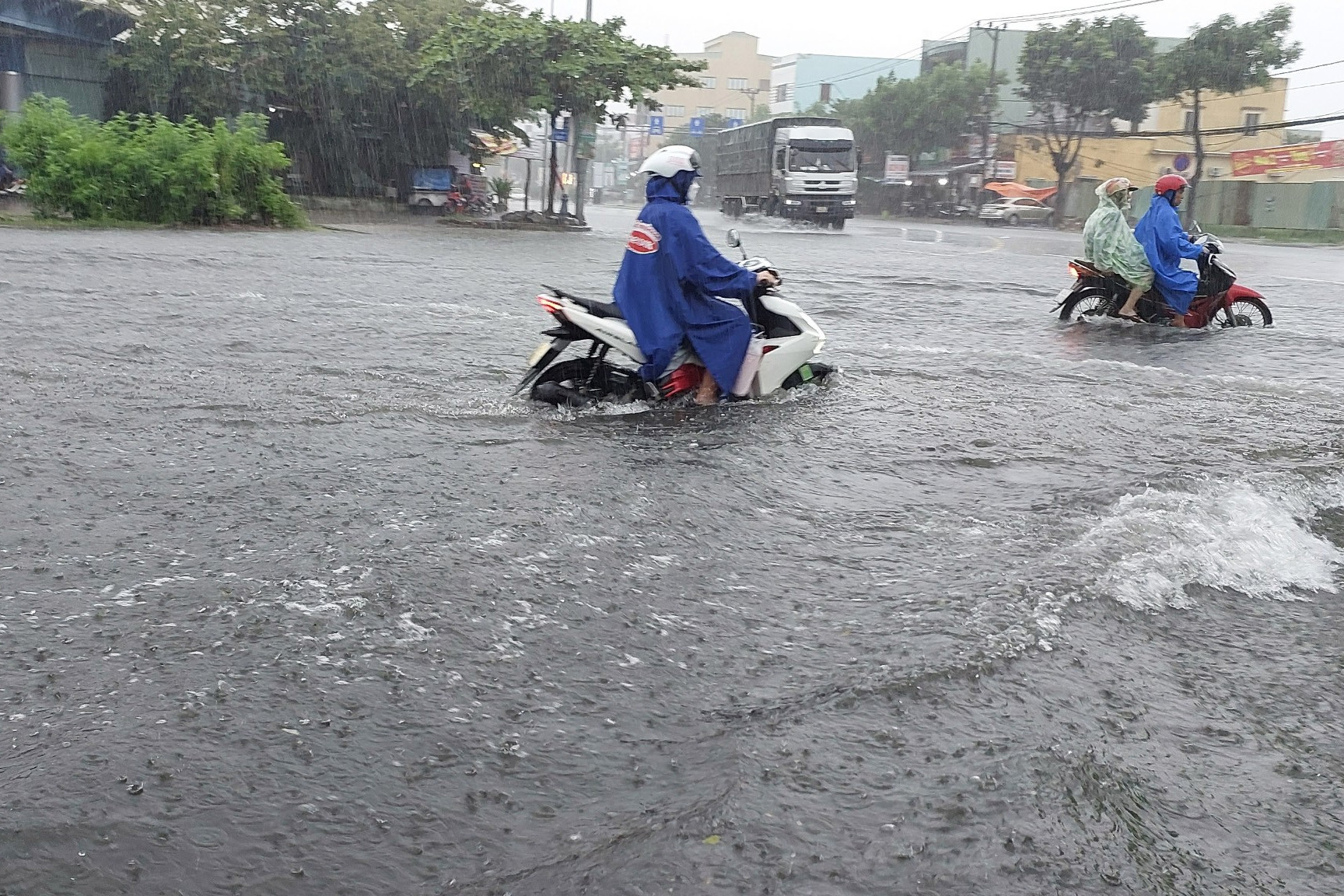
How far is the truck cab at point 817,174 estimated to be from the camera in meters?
35.8

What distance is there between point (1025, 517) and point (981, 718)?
6.16 ft

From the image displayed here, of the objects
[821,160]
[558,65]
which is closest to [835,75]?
[821,160]

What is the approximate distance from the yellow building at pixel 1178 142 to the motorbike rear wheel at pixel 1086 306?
140 feet

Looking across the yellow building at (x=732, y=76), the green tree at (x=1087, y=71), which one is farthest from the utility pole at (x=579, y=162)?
the yellow building at (x=732, y=76)

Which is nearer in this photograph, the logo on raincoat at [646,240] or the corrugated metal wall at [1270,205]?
the logo on raincoat at [646,240]

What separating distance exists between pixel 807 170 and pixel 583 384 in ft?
101

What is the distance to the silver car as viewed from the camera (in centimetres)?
4775

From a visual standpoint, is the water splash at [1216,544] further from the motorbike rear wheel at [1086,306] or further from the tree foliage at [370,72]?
the tree foliage at [370,72]

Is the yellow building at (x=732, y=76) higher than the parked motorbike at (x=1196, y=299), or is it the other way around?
the yellow building at (x=732, y=76)

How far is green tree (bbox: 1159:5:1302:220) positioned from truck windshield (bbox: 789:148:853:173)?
1147cm

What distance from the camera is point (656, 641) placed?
3.40 m

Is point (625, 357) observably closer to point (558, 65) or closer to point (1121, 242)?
point (1121, 242)

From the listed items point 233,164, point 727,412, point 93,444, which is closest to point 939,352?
point 727,412

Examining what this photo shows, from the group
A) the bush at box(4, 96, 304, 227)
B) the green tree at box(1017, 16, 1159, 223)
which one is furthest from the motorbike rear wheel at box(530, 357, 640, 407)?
the green tree at box(1017, 16, 1159, 223)
